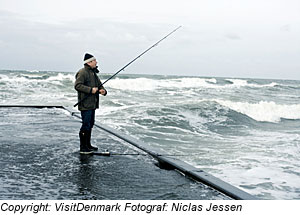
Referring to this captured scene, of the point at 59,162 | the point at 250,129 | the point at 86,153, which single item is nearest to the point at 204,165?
the point at 86,153

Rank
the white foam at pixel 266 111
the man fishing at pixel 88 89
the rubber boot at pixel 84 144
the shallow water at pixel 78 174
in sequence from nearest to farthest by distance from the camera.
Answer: the shallow water at pixel 78 174 < the man fishing at pixel 88 89 < the rubber boot at pixel 84 144 < the white foam at pixel 266 111

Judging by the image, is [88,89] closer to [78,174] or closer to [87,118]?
[87,118]

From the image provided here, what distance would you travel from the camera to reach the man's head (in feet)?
17.1

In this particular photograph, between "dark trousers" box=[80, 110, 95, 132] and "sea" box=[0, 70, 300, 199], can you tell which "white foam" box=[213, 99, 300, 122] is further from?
"dark trousers" box=[80, 110, 95, 132]

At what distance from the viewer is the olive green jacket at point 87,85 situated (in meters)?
5.15

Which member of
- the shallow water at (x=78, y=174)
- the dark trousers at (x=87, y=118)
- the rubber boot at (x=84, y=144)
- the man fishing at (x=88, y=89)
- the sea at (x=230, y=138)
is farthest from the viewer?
the sea at (x=230, y=138)

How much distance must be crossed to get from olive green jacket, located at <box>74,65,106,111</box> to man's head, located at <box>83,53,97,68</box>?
0.17ft

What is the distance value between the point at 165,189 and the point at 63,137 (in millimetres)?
3572

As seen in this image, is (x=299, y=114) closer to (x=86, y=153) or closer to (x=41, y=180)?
(x=86, y=153)

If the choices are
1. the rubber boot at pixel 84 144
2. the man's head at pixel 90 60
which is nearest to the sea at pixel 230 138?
the rubber boot at pixel 84 144

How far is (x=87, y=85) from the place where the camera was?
5.27 metres

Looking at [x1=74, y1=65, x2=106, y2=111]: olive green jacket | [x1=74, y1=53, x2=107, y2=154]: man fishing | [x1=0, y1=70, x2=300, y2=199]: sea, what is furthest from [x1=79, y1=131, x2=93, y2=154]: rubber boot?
[x1=0, y1=70, x2=300, y2=199]: sea

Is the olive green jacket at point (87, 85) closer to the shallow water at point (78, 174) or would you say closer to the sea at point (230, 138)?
the shallow water at point (78, 174)

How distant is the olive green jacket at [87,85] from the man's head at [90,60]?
53 millimetres
